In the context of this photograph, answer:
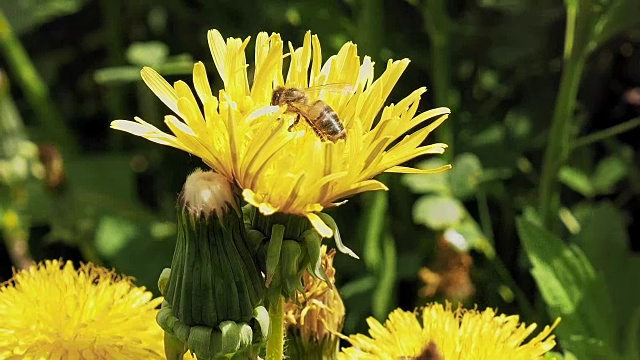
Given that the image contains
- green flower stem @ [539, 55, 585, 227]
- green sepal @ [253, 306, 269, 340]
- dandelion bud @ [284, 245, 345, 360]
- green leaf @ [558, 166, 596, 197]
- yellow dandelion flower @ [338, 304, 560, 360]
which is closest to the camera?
green sepal @ [253, 306, 269, 340]

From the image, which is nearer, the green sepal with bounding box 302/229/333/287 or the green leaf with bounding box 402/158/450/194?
the green sepal with bounding box 302/229/333/287

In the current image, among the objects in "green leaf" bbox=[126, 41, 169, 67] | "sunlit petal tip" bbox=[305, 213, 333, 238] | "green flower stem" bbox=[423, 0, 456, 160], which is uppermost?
"green leaf" bbox=[126, 41, 169, 67]

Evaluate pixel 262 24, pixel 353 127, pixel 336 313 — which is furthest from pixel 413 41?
pixel 353 127

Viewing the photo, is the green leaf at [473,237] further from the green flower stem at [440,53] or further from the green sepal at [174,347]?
the green sepal at [174,347]

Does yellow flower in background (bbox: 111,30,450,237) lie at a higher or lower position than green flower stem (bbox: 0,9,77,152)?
lower

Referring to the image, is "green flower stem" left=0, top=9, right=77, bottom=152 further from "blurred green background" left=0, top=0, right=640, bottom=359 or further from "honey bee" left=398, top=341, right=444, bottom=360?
"honey bee" left=398, top=341, right=444, bottom=360

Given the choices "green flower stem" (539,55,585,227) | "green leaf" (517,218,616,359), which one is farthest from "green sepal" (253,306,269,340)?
"green flower stem" (539,55,585,227)

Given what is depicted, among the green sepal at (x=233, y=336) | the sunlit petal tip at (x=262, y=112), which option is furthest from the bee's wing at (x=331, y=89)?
the green sepal at (x=233, y=336)
